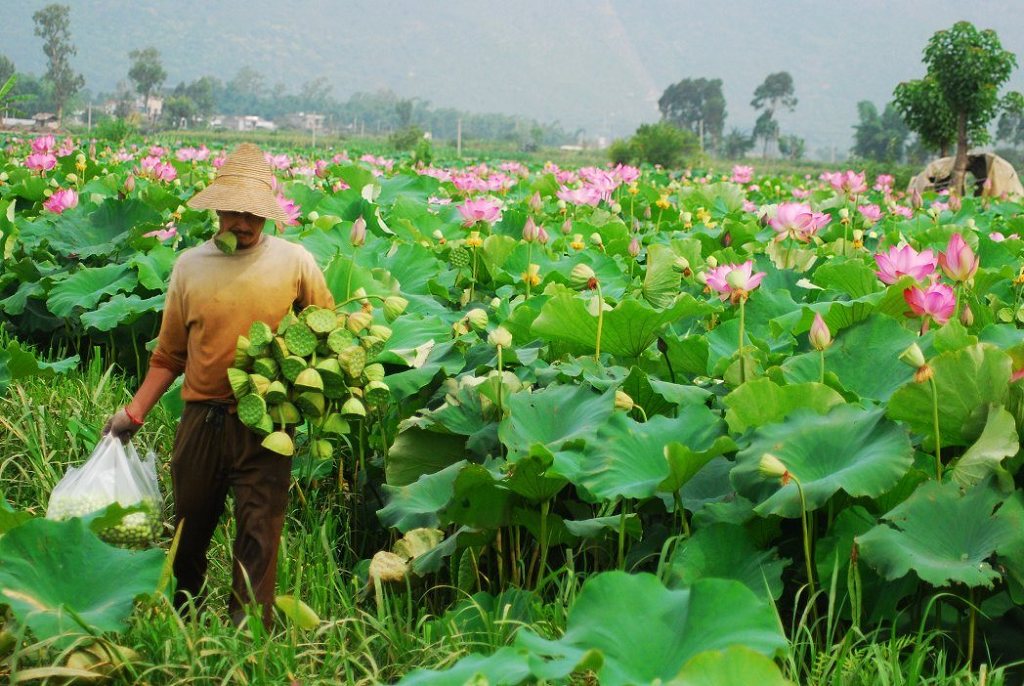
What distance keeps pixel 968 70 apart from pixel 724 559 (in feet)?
53.8

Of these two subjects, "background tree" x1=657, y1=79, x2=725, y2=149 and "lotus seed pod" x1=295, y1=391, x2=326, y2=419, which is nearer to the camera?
"lotus seed pod" x1=295, y1=391, x2=326, y2=419

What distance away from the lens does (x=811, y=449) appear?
1.87 m

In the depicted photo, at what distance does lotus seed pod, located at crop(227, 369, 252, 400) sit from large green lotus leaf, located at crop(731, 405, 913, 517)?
888 millimetres

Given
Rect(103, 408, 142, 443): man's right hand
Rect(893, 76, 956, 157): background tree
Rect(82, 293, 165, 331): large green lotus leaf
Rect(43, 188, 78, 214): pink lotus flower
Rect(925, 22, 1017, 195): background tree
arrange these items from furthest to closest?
1. Rect(893, 76, 956, 157): background tree
2. Rect(925, 22, 1017, 195): background tree
3. Rect(43, 188, 78, 214): pink lotus flower
4. Rect(82, 293, 165, 331): large green lotus leaf
5. Rect(103, 408, 142, 443): man's right hand

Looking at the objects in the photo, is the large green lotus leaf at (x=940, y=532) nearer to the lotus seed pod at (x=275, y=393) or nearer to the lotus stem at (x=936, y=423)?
the lotus stem at (x=936, y=423)

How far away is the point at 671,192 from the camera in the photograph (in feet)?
25.4

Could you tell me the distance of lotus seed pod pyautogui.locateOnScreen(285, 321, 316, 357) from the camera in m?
1.95

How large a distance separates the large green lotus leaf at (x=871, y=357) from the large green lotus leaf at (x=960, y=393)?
248 millimetres

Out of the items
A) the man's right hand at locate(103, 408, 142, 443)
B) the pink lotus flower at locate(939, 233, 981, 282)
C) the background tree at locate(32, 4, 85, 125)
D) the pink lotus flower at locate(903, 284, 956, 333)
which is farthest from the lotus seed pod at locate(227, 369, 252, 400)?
the background tree at locate(32, 4, 85, 125)

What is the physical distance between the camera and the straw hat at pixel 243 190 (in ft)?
6.45

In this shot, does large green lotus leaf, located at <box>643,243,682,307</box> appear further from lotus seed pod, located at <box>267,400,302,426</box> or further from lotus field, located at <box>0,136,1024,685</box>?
lotus seed pod, located at <box>267,400,302,426</box>

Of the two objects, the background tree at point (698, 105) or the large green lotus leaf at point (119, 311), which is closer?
the large green lotus leaf at point (119, 311)

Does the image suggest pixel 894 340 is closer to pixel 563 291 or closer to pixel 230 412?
pixel 563 291

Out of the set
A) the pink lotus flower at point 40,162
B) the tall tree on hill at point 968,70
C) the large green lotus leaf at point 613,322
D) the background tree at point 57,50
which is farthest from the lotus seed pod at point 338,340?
the background tree at point 57,50
